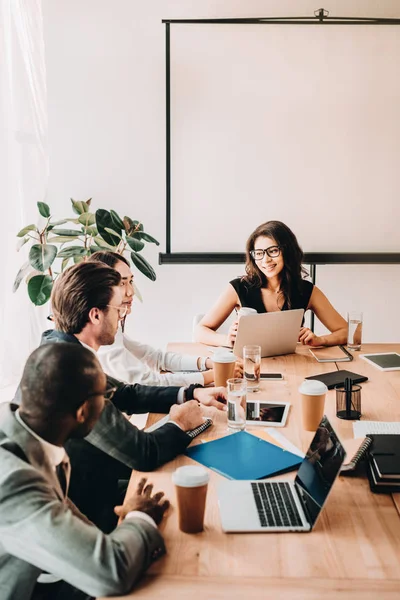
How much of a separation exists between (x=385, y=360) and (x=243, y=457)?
1.10 meters

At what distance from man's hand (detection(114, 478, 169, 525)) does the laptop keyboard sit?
19cm

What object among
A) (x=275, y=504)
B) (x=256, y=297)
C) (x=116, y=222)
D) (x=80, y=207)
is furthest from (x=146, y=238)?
(x=275, y=504)

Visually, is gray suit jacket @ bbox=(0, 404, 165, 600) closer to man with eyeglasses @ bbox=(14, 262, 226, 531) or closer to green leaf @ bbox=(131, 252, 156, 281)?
man with eyeglasses @ bbox=(14, 262, 226, 531)

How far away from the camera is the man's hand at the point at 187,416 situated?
157cm

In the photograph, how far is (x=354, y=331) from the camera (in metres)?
2.53

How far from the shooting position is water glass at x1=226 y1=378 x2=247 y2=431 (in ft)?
5.30

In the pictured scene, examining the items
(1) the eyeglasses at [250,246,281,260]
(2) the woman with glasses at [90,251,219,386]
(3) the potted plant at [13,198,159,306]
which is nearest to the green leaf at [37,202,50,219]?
(3) the potted plant at [13,198,159,306]

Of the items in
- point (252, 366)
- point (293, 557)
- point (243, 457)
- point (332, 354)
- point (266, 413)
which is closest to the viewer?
point (293, 557)

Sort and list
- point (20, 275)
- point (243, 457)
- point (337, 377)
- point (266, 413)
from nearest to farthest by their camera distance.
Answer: point (243, 457)
point (266, 413)
point (337, 377)
point (20, 275)

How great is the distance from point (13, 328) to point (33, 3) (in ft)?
6.35

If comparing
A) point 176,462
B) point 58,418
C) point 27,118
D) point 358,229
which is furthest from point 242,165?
point 58,418

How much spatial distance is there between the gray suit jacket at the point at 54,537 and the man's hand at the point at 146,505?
0.11 metres

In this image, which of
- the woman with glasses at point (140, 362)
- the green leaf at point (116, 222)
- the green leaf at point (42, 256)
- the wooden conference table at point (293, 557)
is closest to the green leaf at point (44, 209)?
the green leaf at point (42, 256)

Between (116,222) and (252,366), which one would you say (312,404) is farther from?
(116,222)
